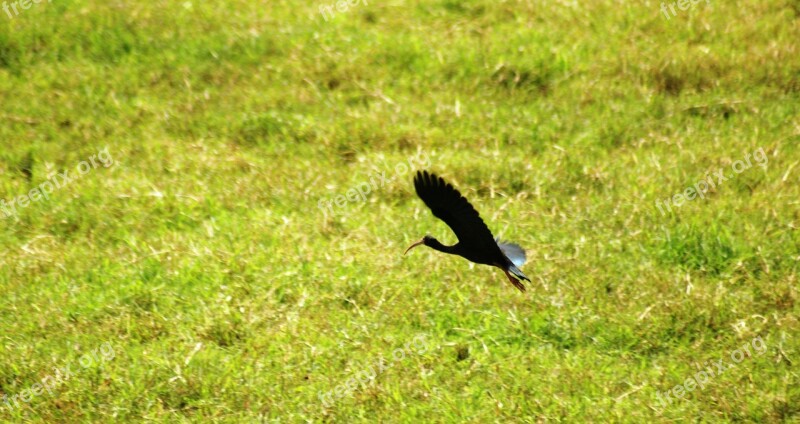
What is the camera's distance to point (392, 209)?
7031 mm

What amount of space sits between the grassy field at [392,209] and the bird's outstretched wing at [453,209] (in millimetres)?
955

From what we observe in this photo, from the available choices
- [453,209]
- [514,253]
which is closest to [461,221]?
[453,209]

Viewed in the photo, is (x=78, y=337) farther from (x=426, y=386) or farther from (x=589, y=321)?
(x=589, y=321)

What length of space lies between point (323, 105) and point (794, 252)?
12.4 ft

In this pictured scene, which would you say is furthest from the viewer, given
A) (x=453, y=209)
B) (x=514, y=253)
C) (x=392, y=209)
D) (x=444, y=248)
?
(x=392, y=209)

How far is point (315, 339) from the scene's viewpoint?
5.77m

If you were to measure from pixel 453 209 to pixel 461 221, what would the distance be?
0.11m

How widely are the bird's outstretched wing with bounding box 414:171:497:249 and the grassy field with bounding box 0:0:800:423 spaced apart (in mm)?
955

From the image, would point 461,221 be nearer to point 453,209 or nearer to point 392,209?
point 453,209

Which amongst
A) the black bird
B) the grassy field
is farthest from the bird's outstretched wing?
the grassy field

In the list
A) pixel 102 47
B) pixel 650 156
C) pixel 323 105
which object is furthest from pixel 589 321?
pixel 102 47

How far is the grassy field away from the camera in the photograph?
5.42 meters

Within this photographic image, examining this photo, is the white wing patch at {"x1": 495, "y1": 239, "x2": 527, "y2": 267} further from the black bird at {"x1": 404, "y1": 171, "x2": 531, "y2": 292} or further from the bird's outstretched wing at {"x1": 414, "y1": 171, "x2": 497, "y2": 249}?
the bird's outstretched wing at {"x1": 414, "y1": 171, "x2": 497, "y2": 249}

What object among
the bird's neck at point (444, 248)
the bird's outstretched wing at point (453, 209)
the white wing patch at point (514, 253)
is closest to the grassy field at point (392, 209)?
the white wing patch at point (514, 253)
